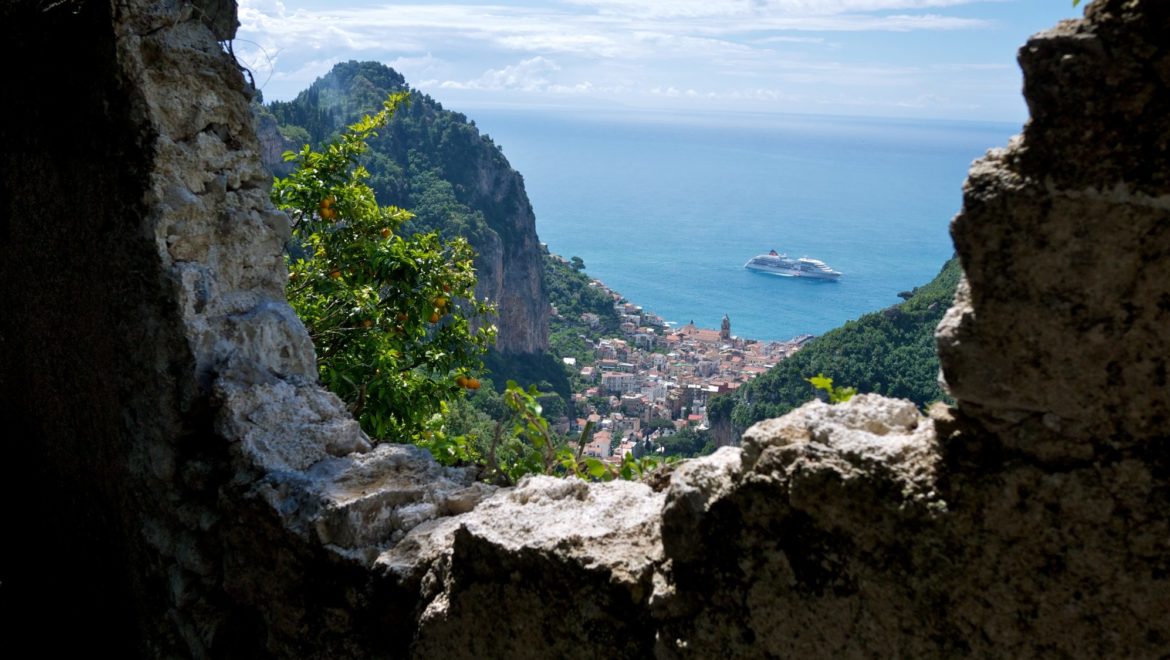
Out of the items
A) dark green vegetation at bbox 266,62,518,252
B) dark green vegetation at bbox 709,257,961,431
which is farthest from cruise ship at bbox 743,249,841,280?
dark green vegetation at bbox 709,257,961,431

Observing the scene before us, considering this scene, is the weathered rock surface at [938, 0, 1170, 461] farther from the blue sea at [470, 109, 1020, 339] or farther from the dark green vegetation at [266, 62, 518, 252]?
the dark green vegetation at [266, 62, 518, 252]

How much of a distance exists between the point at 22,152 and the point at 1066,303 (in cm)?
332

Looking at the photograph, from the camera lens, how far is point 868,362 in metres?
11.4

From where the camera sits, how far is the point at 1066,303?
Result: 1.48 meters

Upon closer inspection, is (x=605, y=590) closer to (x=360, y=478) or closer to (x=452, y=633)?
(x=452, y=633)

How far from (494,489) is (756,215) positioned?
91.9 metres

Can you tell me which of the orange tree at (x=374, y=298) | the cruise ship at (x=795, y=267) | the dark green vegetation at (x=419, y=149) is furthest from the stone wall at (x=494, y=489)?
the cruise ship at (x=795, y=267)

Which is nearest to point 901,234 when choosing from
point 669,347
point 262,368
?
point 669,347

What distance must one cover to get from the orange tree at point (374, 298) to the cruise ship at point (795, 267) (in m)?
40.1

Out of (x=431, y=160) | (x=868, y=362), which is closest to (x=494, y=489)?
(x=868, y=362)

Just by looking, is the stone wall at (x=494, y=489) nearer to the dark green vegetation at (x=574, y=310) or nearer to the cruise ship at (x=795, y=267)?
the dark green vegetation at (x=574, y=310)

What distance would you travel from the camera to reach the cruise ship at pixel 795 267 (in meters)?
46.7

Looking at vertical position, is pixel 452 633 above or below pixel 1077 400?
below

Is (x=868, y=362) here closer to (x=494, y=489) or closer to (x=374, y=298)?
(x=374, y=298)
